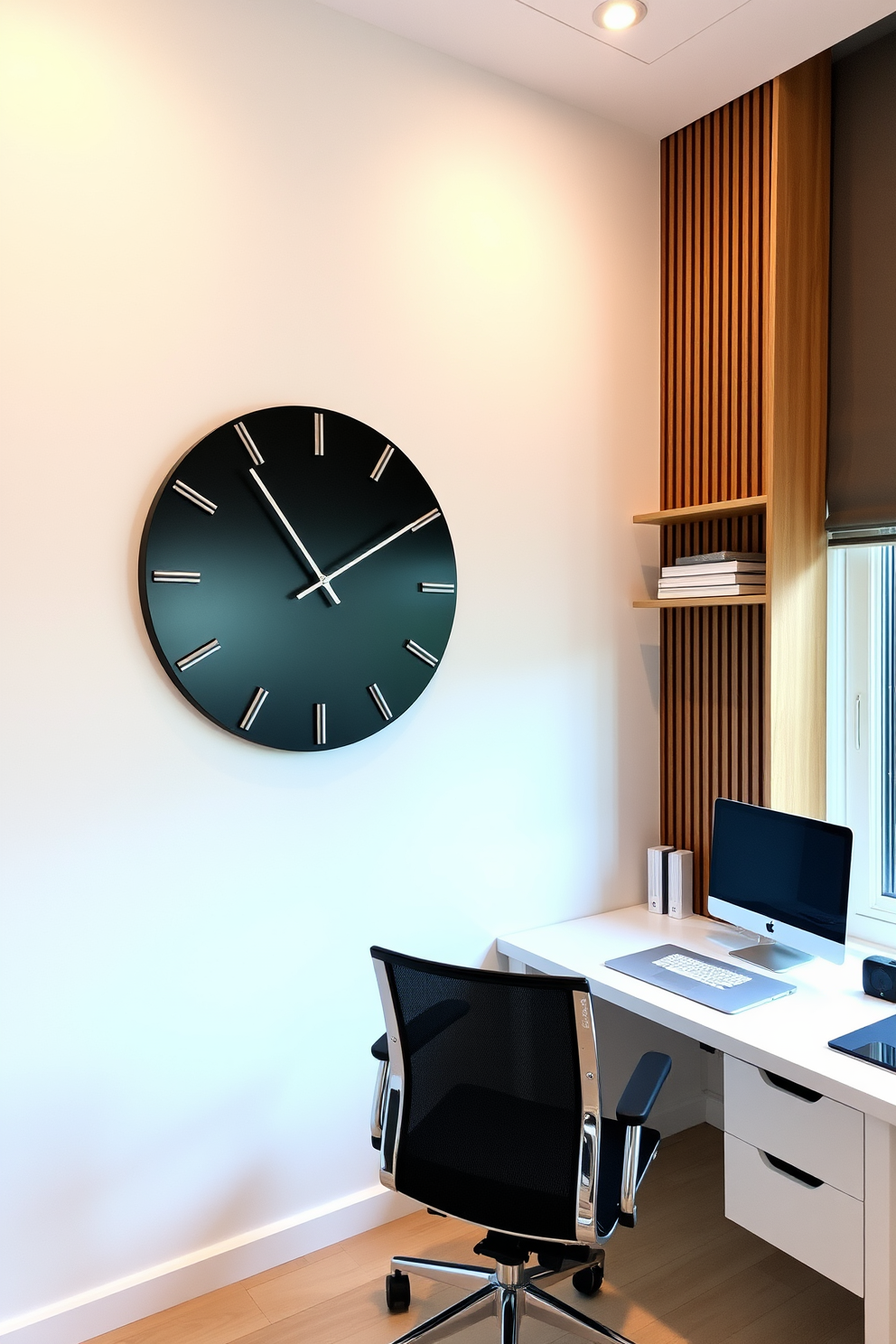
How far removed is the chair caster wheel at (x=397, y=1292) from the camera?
2.13 metres

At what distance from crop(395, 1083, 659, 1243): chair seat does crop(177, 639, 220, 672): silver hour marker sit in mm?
1043

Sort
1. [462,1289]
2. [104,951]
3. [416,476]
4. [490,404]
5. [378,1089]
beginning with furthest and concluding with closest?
[490,404]
[416,476]
[462,1289]
[104,951]
[378,1089]

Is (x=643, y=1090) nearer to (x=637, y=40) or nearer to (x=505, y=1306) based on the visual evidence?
(x=505, y=1306)

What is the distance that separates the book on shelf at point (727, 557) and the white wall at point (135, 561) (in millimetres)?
255

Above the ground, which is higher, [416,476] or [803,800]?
[416,476]

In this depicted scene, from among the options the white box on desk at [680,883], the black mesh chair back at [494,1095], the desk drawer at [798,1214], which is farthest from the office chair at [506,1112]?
the white box on desk at [680,883]

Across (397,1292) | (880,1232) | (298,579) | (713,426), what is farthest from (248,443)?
(880,1232)

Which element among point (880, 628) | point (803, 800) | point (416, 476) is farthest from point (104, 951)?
point (880, 628)

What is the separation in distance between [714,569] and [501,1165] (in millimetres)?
1626

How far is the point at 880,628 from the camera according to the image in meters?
2.72

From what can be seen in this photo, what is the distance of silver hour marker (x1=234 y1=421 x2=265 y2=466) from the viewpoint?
2.17 meters

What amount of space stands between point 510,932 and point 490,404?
57.8 inches

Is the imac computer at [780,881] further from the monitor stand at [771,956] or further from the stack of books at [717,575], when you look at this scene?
the stack of books at [717,575]

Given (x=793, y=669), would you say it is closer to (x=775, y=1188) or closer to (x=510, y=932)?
(x=510, y=932)
